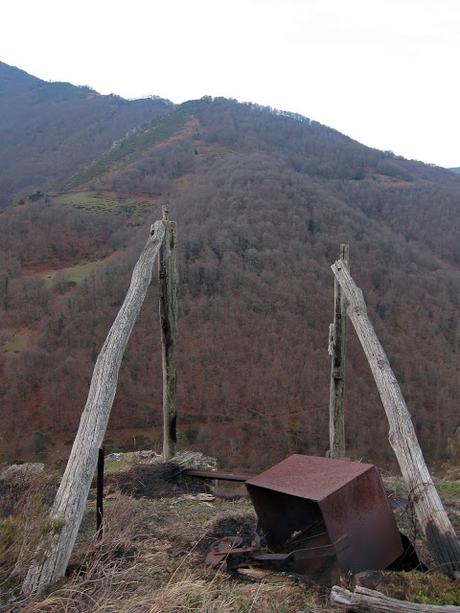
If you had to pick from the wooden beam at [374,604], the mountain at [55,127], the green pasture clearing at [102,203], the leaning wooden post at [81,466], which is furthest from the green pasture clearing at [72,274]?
the wooden beam at [374,604]

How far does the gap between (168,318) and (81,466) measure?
3.61 metres

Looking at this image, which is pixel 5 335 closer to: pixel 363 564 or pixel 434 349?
pixel 434 349

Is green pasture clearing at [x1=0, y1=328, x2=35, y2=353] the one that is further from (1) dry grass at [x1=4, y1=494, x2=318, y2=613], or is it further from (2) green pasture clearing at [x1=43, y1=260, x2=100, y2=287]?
(1) dry grass at [x1=4, y1=494, x2=318, y2=613]

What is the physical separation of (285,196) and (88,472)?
186ft

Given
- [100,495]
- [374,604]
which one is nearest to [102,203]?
[100,495]

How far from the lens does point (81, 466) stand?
3.32m

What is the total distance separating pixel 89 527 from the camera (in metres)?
4.37

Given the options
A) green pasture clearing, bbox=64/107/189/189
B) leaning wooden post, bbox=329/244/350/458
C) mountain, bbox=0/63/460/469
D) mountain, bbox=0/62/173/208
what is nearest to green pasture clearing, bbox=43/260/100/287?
mountain, bbox=0/63/460/469

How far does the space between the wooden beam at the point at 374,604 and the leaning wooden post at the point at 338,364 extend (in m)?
4.70

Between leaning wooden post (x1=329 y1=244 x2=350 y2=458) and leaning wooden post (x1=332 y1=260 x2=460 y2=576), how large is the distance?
2051 mm

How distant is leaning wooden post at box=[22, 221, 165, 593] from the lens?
2680 mm

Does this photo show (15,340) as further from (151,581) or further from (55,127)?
(55,127)

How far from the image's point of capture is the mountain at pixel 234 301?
2895cm

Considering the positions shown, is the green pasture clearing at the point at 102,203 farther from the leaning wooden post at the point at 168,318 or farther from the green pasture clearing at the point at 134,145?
the leaning wooden post at the point at 168,318
